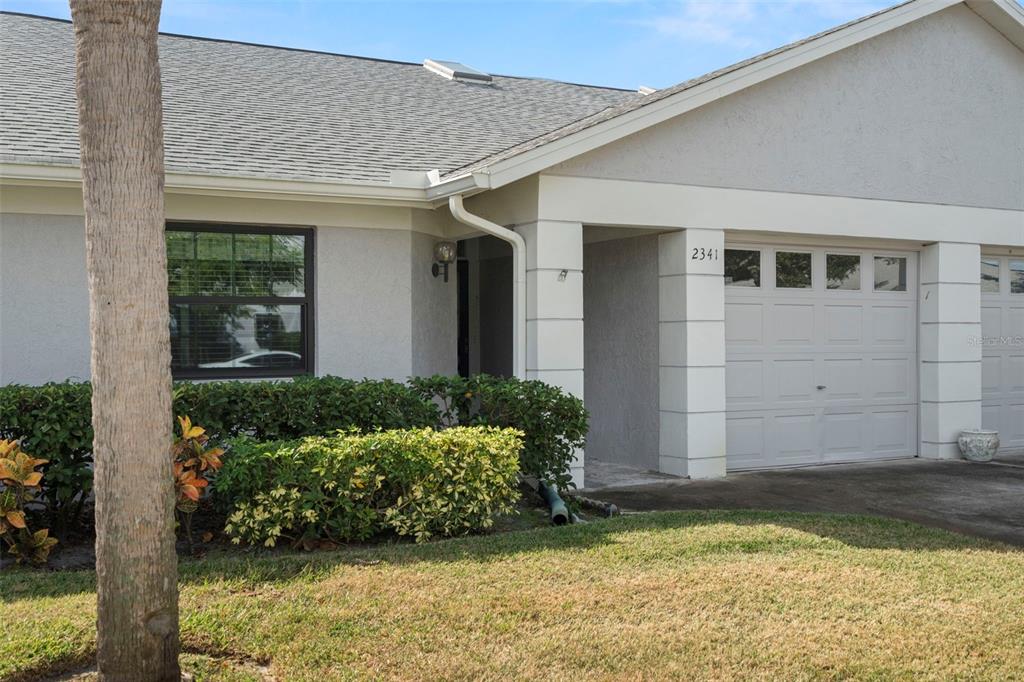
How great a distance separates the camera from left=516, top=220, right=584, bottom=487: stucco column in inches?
374

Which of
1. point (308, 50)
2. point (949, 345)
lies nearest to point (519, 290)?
point (949, 345)

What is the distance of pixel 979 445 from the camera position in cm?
1165

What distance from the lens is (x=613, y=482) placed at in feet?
33.1

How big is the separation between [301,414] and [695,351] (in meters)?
4.26

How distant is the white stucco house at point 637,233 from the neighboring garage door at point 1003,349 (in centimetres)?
4

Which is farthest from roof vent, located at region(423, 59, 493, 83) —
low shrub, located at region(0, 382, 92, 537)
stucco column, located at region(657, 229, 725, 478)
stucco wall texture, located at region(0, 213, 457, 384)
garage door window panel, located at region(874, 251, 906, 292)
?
low shrub, located at region(0, 382, 92, 537)

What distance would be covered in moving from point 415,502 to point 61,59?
7438 millimetres

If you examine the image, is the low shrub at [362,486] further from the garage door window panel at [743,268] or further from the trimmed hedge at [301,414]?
the garage door window panel at [743,268]

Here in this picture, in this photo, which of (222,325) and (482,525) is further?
(222,325)

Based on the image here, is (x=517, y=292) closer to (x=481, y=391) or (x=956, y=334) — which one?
(x=481, y=391)

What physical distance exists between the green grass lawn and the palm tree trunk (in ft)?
1.95

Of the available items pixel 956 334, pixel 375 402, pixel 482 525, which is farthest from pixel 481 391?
pixel 956 334

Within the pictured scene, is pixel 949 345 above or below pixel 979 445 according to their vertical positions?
above

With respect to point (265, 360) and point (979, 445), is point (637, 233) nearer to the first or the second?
point (265, 360)
